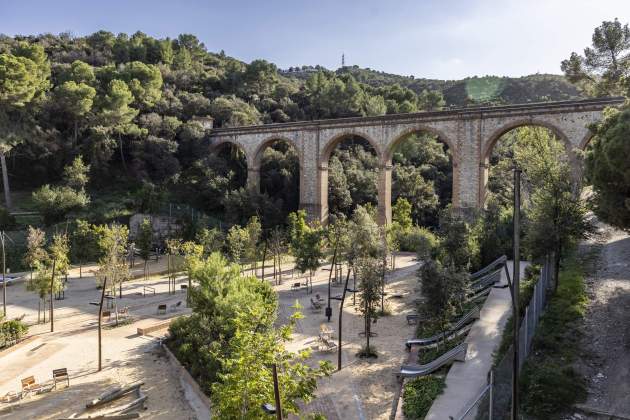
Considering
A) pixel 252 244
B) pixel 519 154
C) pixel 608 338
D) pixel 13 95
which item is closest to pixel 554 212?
pixel 608 338

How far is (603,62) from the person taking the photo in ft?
88.4

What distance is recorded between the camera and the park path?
314 inches

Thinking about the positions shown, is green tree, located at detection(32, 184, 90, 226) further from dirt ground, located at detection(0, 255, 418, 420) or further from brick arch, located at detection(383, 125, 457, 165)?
brick arch, located at detection(383, 125, 457, 165)

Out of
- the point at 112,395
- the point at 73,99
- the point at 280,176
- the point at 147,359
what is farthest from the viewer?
the point at 280,176

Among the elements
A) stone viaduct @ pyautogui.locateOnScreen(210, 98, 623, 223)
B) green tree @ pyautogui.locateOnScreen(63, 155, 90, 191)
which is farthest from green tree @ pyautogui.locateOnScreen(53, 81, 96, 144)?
stone viaduct @ pyautogui.locateOnScreen(210, 98, 623, 223)

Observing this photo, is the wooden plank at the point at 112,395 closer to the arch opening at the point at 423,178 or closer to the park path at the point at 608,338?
the park path at the point at 608,338

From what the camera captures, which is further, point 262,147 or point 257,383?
point 262,147

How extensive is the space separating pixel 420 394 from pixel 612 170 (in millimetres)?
6303

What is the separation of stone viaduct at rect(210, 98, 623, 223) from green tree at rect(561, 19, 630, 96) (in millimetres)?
5191

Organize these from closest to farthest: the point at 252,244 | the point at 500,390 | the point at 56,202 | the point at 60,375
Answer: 1. the point at 500,390
2. the point at 60,375
3. the point at 252,244
4. the point at 56,202

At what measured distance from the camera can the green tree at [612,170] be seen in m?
9.20

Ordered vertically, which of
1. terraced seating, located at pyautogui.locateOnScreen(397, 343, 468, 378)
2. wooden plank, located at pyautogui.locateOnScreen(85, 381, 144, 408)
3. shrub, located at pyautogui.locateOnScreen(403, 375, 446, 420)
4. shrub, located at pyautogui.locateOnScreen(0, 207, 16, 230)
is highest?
shrub, located at pyautogui.locateOnScreen(0, 207, 16, 230)

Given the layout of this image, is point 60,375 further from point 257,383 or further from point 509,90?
point 509,90

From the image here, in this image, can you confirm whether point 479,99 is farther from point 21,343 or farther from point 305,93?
point 21,343
